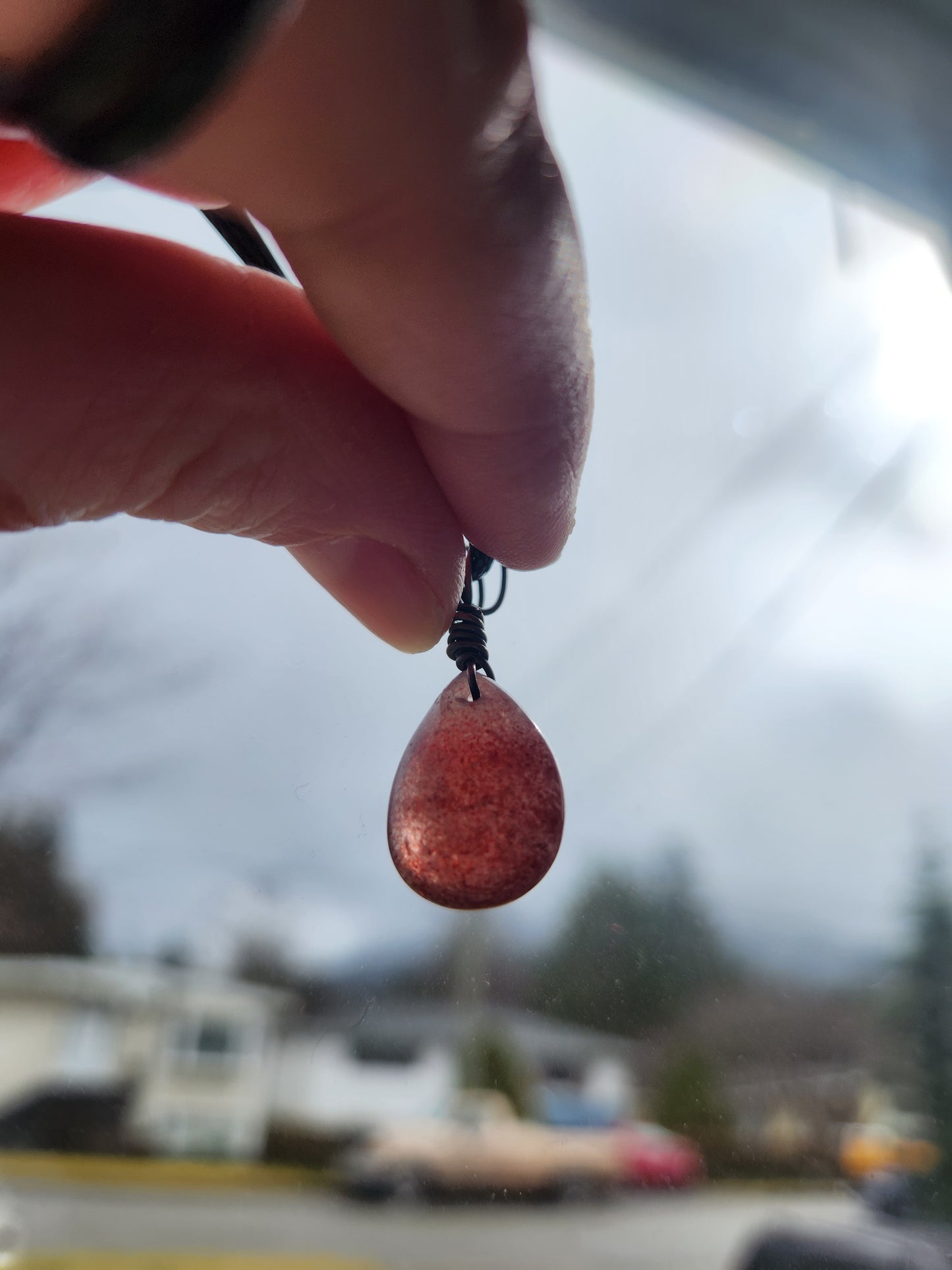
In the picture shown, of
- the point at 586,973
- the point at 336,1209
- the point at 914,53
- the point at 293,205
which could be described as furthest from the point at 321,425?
the point at 914,53

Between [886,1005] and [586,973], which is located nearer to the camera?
[586,973]

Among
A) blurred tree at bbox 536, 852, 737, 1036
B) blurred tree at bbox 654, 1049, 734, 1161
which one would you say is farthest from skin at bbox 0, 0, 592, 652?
blurred tree at bbox 654, 1049, 734, 1161

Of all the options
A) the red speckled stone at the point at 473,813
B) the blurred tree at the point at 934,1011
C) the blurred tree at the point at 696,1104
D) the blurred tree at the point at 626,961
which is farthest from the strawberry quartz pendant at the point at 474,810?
the blurred tree at the point at 934,1011

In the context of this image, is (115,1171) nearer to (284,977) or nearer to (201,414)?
(284,977)

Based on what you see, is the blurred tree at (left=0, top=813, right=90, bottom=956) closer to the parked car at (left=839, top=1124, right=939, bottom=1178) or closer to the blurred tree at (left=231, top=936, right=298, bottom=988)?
the blurred tree at (left=231, top=936, right=298, bottom=988)

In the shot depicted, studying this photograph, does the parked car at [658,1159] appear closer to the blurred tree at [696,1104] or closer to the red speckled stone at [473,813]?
the blurred tree at [696,1104]

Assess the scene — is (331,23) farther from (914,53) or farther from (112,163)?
(914,53)
